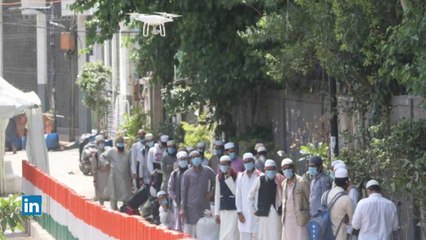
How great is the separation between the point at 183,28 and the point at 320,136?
4.23 meters

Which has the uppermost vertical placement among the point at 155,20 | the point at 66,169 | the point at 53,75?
the point at 155,20

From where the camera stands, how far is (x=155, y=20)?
20594 millimetres

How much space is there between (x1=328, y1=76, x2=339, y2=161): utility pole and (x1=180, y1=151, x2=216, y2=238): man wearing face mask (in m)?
2.47

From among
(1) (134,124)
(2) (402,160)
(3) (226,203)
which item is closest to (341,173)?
(2) (402,160)

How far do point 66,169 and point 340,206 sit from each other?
85.3 feet

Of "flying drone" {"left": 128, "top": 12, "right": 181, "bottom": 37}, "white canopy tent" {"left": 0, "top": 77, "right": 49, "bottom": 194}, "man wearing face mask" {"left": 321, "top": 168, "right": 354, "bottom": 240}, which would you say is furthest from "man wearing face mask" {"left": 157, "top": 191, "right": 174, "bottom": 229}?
"man wearing face mask" {"left": 321, "top": 168, "right": 354, "bottom": 240}

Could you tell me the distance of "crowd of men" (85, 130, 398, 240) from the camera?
1505 centimetres

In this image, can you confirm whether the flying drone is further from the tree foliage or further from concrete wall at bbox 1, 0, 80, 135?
concrete wall at bbox 1, 0, 80, 135

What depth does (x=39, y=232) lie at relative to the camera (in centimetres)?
2128

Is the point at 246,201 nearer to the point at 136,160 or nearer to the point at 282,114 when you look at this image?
the point at 282,114

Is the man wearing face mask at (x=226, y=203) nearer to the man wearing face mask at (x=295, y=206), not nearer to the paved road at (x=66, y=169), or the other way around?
the man wearing face mask at (x=295, y=206)

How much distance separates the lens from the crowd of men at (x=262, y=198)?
15050 mm

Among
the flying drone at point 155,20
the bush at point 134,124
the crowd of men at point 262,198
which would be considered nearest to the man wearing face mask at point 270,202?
the crowd of men at point 262,198

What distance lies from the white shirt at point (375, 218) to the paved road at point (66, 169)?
14721 millimetres
